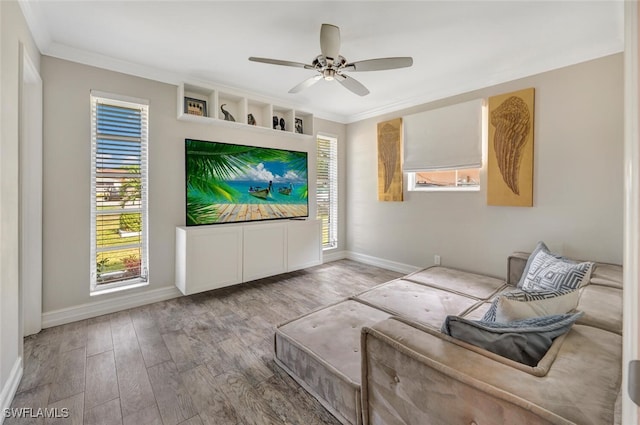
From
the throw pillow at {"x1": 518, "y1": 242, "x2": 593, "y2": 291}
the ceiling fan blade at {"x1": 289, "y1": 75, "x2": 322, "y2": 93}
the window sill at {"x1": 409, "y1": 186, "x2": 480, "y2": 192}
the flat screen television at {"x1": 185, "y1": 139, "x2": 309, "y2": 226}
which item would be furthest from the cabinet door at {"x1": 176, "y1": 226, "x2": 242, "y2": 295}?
the throw pillow at {"x1": 518, "y1": 242, "x2": 593, "y2": 291}

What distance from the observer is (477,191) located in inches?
137

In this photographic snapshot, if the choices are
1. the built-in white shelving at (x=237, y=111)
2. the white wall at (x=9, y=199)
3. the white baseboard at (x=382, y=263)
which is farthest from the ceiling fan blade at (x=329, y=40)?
the white baseboard at (x=382, y=263)

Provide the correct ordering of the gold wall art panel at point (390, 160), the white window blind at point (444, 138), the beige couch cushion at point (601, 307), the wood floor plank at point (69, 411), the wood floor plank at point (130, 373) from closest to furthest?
1. the beige couch cushion at point (601, 307)
2. the wood floor plank at point (69, 411)
3. the wood floor plank at point (130, 373)
4. the white window blind at point (444, 138)
5. the gold wall art panel at point (390, 160)

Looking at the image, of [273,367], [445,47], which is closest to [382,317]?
[273,367]

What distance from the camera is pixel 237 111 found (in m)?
3.76

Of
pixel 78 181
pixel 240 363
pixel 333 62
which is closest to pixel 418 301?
pixel 240 363

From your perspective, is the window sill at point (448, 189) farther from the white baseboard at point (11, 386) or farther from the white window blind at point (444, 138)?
the white baseboard at point (11, 386)

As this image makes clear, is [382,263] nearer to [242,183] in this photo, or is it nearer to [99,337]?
[242,183]

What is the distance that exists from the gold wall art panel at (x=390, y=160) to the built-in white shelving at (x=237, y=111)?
115 centimetres

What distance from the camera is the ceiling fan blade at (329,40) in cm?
202

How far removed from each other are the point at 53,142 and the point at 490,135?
4565 millimetres

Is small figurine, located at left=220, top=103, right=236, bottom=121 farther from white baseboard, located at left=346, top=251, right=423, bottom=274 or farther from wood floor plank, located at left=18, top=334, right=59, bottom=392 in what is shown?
white baseboard, located at left=346, top=251, right=423, bottom=274

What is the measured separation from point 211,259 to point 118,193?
119cm

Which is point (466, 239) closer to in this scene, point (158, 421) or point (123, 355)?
point (158, 421)
